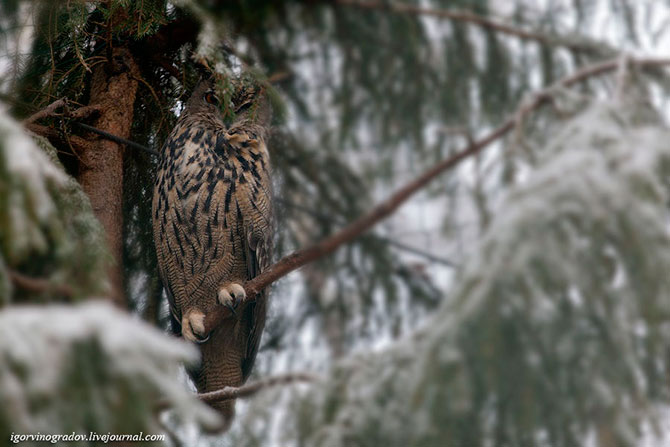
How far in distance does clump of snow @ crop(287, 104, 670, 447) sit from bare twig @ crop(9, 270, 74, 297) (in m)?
0.74

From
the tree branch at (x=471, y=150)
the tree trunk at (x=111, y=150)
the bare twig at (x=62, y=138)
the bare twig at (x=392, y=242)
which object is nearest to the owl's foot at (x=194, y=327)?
the tree trunk at (x=111, y=150)

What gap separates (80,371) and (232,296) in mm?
2374

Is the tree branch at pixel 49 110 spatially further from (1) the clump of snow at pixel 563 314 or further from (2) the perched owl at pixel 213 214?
(1) the clump of snow at pixel 563 314

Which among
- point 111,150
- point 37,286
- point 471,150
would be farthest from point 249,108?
point 37,286

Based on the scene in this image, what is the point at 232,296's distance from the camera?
3.68 meters

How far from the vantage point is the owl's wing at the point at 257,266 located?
3648 mm

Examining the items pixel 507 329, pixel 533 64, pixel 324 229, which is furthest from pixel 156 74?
pixel 507 329

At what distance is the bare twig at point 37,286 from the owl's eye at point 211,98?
2157 mm

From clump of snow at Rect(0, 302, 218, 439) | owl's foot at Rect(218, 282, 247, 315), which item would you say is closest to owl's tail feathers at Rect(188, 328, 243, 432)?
owl's foot at Rect(218, 282, 247, 315)

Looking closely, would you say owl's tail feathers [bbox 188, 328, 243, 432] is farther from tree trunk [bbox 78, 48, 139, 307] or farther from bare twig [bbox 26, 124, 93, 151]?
bare twig [bbox 26, 124, 93, 151]

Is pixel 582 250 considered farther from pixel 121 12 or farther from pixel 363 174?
pixel 121 12

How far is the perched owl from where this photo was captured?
357 centimetres

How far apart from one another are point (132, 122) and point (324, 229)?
1192 millimetres

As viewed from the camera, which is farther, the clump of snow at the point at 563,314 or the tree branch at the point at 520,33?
the tree branch at the point at 520,33
